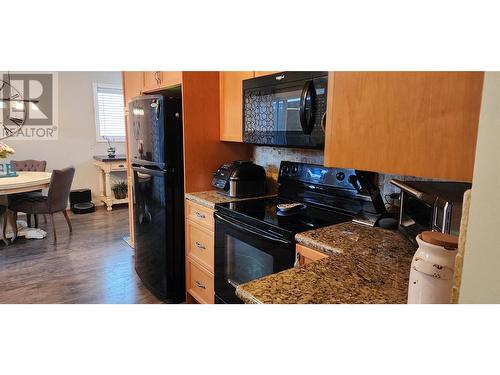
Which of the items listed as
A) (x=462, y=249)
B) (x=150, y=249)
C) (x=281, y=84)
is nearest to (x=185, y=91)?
(x=281, y=84)

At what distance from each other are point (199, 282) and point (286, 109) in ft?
4.58

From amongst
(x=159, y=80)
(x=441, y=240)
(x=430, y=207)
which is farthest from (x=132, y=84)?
(x=441, y=240)

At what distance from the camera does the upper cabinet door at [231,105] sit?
2.42 meters

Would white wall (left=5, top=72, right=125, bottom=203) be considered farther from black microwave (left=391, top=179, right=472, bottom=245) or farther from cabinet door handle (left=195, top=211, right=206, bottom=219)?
black microwave (left=391, top=179, right=472, bottom=245)

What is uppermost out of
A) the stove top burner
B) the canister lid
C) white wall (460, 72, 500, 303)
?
white wall (460, 72, 500, 303)

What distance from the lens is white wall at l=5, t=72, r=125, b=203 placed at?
552 centimetres

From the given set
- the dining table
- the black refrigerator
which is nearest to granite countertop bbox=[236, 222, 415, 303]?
the black refrigerator

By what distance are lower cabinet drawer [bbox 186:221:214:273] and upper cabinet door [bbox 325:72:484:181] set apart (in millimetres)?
1559

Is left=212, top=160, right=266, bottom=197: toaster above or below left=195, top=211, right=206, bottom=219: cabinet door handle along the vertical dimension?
above

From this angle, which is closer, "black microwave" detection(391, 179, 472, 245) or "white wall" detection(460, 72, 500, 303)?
"white wall" detection(460, 72, 500, 303)

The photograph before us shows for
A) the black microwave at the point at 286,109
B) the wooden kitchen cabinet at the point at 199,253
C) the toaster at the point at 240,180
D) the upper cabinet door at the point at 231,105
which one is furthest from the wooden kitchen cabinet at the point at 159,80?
the wooden kitchen cabinet at the point at 199,253

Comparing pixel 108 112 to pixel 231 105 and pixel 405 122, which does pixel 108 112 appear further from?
pixel 405 122

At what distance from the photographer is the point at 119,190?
5.86 m

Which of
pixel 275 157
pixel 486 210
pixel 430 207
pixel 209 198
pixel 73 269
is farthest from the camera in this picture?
pixel 73 269
